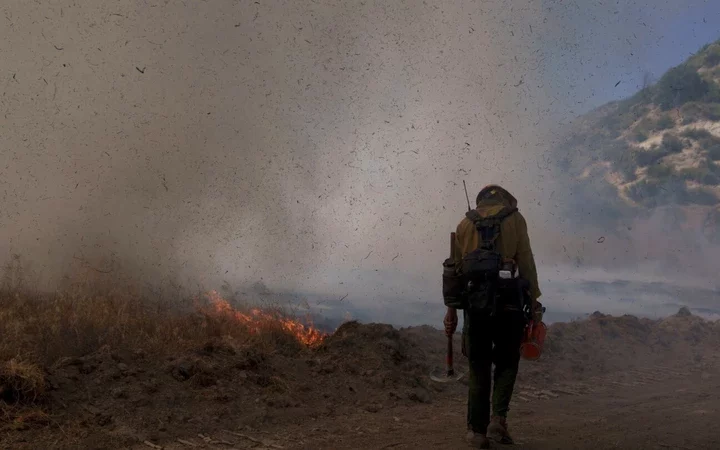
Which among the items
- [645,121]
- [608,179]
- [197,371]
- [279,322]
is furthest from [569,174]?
[197,371]

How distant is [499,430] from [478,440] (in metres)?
0.24

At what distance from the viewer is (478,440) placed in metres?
4.68

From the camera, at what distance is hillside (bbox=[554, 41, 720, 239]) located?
40312 mm

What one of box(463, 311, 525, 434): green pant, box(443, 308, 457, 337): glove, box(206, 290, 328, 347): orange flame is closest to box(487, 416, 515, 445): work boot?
box(463, 311, 525, 434): green pant

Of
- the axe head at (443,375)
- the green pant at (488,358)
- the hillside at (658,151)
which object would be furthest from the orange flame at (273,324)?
the hillside at (658,151)

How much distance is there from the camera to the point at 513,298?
466 cm

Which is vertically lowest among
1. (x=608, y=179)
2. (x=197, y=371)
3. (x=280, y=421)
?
(x=280, y=421)

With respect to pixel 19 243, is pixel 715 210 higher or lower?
higher

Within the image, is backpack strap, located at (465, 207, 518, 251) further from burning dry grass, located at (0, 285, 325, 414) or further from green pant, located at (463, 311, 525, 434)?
burning dry grass, located at (0, 285, 325, 414)

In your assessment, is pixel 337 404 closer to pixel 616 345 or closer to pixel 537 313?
pixel 537 313

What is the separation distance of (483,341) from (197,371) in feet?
10.7

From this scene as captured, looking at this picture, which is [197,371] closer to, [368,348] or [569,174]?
[368,348]

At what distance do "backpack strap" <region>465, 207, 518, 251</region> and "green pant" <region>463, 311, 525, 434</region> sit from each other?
621mm

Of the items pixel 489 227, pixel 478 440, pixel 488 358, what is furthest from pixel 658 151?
pixel 478 440
